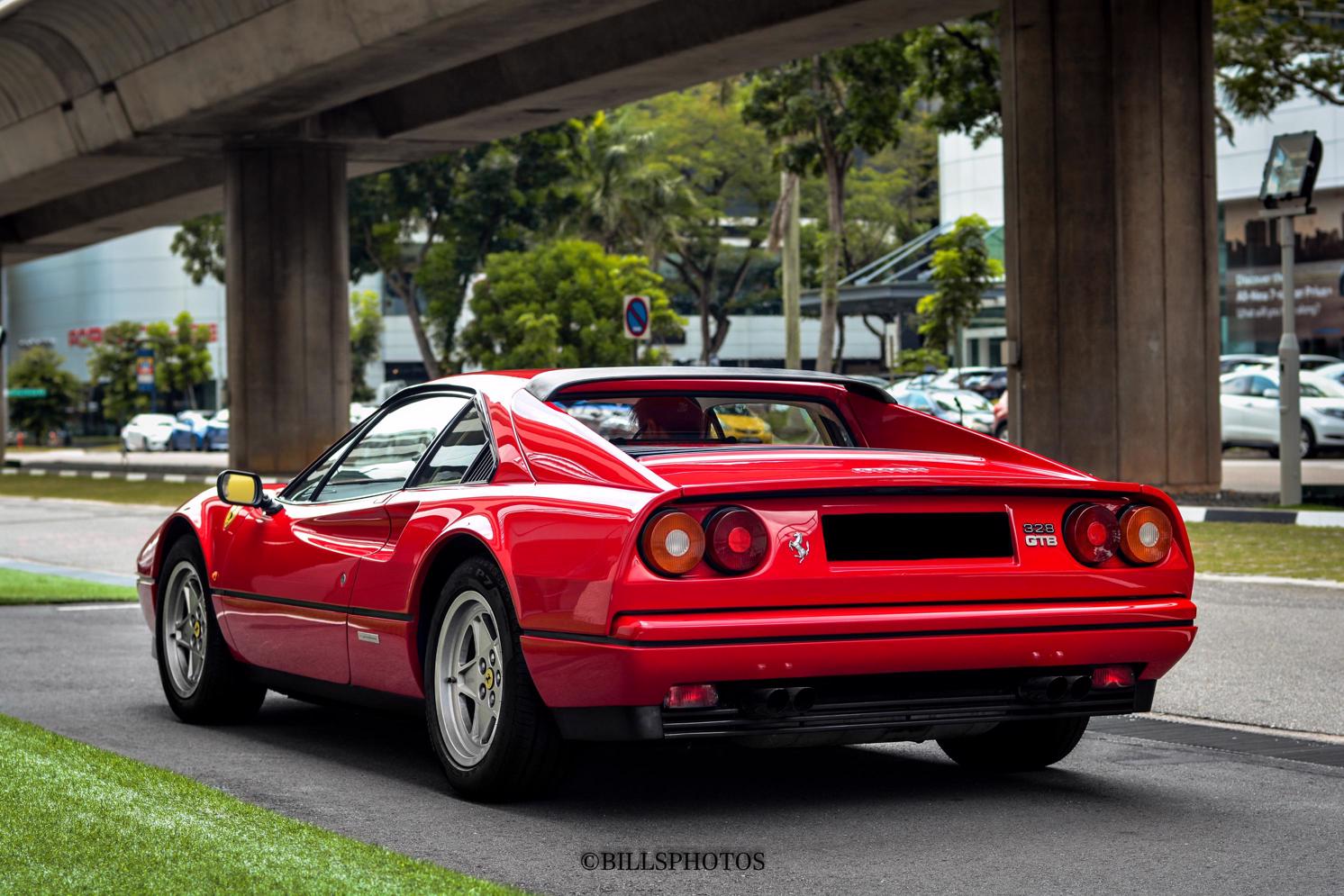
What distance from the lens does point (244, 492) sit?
22.0 feet

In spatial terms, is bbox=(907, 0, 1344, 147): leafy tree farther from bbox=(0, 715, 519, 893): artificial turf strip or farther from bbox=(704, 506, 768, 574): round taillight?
bbox=(0, 715, 519, 893): artificial turf strip

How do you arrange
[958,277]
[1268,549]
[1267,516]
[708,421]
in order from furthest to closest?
[958,277], [1267,516], [1268,549], [708,421]

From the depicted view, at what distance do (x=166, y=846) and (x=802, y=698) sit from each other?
1.59 metres

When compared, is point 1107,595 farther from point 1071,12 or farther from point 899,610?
point 1071,12

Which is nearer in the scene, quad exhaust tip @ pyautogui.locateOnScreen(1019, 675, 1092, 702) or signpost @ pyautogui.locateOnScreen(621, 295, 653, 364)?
quad exhaust tip @ pyautogui.locateOnScreen(1019, 675, 1092, 702)

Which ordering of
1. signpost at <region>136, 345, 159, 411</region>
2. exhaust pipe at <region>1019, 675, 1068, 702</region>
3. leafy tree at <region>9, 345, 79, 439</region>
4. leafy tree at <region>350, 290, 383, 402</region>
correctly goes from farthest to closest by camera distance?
leafy tree at <region>350, 290, 383, 402</region>
leafy tree at <region>9, 345, 79, 439</region>
signpost at <region>136, 345, 159, 411</region>
exhaust pipe at <region>1019, 675, 1068, 702</region>

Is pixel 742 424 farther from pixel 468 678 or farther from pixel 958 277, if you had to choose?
pixel 958 277

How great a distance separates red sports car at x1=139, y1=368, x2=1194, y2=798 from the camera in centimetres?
492

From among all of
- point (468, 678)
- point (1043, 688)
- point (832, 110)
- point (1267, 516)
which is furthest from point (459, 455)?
point (832, 110)

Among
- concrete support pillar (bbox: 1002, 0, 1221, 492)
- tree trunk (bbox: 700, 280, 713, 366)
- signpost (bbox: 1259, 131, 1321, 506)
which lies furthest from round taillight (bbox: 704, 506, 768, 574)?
tree trunk (bbox: 700, 280, 713, 366)

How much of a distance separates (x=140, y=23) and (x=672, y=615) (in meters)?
23.7

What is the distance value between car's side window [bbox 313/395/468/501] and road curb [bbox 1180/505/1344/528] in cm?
1066

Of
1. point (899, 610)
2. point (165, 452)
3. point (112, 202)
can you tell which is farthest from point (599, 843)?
point (165, 452)

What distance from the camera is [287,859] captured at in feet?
14.6
